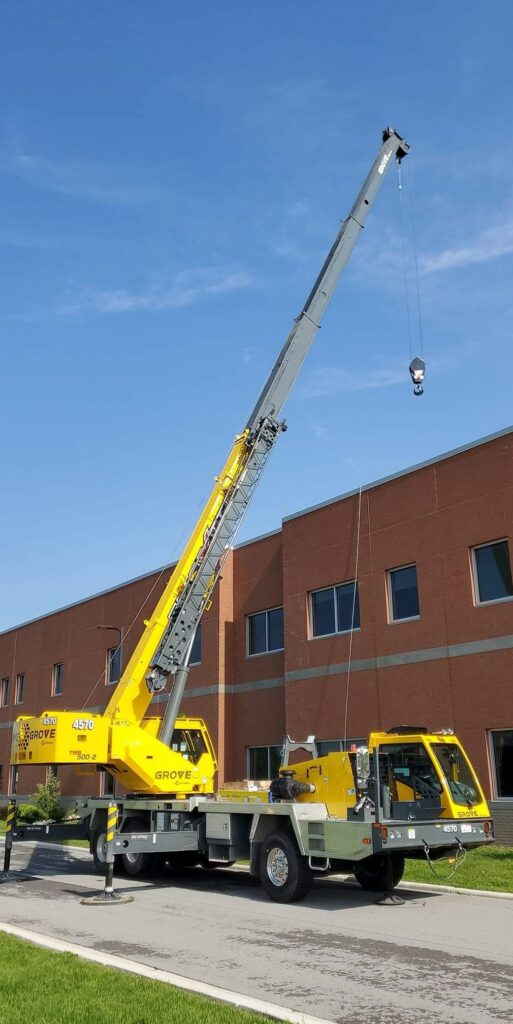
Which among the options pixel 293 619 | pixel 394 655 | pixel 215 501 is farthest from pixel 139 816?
pixel 293 619

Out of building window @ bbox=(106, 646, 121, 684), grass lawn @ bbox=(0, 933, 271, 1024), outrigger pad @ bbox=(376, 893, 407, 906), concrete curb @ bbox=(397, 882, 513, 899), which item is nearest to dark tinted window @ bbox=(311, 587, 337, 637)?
concrete curb @ bbox=(397, 882, 513, 899)

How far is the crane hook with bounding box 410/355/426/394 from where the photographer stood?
16812 millimetres

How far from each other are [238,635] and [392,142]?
15144 mm

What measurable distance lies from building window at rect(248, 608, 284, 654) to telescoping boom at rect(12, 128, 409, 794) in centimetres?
931

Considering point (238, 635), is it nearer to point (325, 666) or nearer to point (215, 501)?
point (325, 666)

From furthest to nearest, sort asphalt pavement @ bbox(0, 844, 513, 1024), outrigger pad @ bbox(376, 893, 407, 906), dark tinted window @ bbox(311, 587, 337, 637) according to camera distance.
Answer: dark tinted window @ bbox(311, 587, 337, 637)
outrigger pad @ bbox(376, 893, 407, 906)
asphalt pavement @ bbox(0, 844, 513, 1024)

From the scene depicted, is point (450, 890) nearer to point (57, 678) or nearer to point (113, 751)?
point (113, 751)

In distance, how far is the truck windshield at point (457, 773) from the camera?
1248cm

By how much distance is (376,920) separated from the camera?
10602 millimetres

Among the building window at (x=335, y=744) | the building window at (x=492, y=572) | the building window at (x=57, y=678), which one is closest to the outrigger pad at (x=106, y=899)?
the building window at (x=335, y=744)

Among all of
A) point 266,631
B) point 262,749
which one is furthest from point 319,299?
point 262,749

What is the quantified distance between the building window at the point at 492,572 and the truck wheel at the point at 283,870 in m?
8.34

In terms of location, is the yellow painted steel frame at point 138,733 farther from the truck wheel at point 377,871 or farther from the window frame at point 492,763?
the window frame at point 492,763

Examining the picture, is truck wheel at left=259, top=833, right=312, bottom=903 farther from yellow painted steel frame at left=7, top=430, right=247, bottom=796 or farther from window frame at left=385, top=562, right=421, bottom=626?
window frame at left=385, top=562, right=421, bottom=626
